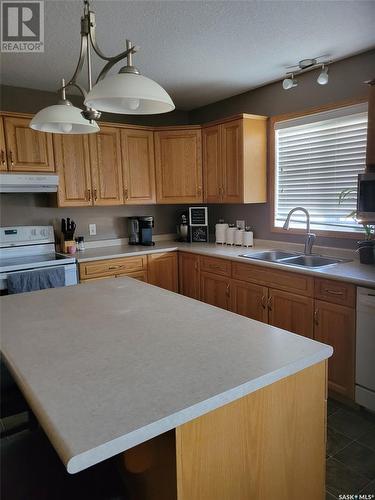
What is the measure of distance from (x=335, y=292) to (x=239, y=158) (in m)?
1.68

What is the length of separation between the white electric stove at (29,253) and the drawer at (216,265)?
3.99ft

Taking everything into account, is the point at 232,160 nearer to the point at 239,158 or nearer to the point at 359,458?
the point at 239,158

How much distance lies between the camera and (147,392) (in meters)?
1.02

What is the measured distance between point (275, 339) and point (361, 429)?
1379mm

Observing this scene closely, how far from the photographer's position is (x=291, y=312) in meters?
2.75

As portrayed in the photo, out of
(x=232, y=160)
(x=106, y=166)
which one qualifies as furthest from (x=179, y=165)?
(x=106, y=166)

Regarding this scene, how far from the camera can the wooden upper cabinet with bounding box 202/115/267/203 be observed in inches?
138

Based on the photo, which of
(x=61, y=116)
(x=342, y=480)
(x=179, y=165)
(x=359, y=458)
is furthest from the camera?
(x=179, y=165)

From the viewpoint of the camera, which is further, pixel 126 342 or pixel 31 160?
pixel 31 160

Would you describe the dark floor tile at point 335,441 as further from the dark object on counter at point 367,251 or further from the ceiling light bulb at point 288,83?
the ceiling light bulb at point 288,83

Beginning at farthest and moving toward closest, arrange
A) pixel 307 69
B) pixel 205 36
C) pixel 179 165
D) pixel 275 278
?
pixel 179 165, pixel 307 69, pixel 275 278, pixel 205 36

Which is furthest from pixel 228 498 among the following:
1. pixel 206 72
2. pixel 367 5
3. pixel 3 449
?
pixel 206 72

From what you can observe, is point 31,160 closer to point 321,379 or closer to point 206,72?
point 206,72

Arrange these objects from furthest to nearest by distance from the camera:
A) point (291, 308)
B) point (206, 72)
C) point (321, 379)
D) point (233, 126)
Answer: point (233, 126), point (206, 72), point (291, 308), point (321, 379)
